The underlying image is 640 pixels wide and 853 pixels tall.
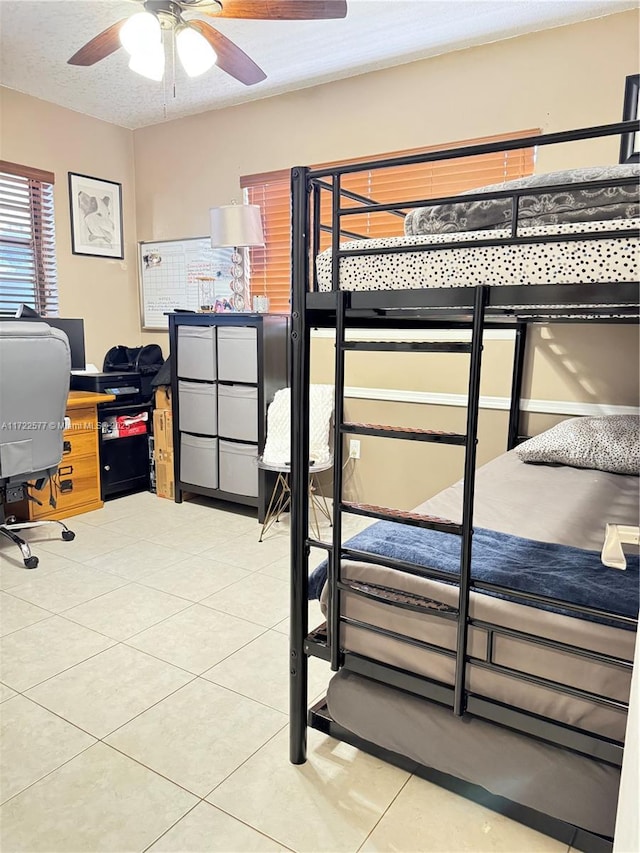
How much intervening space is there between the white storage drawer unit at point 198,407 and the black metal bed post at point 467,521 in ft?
8.52

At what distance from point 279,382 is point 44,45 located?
2157mm

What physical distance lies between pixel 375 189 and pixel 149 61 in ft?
4.90

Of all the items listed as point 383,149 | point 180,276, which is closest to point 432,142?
point 383,149

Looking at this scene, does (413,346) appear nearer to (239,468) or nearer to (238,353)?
(238,353)

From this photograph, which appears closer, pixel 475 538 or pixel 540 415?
pixel 475 538

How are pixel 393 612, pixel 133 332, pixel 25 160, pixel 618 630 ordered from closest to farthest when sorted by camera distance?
pixel 618 630 < pixel 393 612 < pixel 25 160 < pixel 133 332

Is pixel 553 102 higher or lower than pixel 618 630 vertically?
higher

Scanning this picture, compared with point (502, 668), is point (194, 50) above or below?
above

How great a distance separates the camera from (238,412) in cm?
354

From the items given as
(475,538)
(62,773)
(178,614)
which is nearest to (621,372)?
(475,538)

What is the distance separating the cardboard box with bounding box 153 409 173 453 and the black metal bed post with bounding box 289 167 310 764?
101 inches

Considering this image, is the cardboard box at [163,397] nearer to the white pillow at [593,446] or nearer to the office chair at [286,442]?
the office chair at [286,442]

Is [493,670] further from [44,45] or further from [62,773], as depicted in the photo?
[44,45]

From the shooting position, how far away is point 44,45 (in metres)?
3.13
